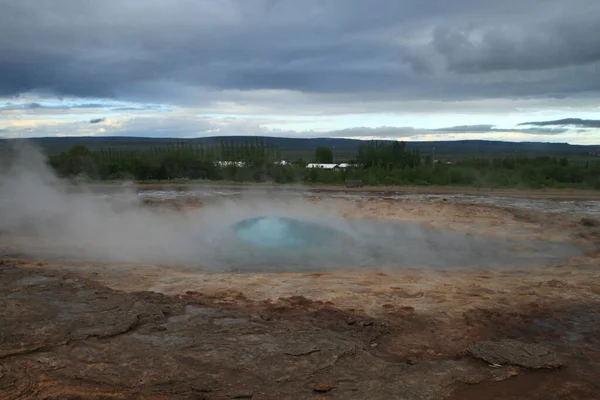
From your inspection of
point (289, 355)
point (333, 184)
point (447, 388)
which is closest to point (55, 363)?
point (289, 355)

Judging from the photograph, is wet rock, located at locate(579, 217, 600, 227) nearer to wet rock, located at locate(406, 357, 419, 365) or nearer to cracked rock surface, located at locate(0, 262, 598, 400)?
A: cracked rock surface, located at locate(0, 262, 598, 400)

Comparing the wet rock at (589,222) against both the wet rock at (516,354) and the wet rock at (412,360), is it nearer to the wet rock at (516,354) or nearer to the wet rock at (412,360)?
the wet rock at (516,354)

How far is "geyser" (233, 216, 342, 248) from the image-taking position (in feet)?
36.3

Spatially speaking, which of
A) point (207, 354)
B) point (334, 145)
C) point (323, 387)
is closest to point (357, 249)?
point (207, 354)

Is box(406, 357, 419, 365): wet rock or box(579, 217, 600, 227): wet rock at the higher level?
box(406, 357, 419, 365): wet rock

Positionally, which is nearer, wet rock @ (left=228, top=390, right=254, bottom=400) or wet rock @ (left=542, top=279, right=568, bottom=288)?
wet rock @ (left=228, top=390, right=254, bottom=400)

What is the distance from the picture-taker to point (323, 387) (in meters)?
4.30

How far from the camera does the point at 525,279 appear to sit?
8.13 metres

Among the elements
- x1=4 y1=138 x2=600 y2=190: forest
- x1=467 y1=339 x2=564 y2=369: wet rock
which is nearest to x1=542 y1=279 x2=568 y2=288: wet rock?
Result: x1=467 y1=339 x2=564 y2=369: wet rock

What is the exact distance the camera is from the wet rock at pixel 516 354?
4.88 m

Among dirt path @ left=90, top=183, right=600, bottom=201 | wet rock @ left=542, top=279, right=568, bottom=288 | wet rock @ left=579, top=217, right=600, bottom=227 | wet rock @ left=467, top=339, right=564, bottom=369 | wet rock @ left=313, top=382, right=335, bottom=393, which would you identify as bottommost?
dirt path @ left=90, top=183, right=600, bottom=201

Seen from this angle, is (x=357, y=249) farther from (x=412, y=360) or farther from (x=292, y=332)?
(x=412, y=360)

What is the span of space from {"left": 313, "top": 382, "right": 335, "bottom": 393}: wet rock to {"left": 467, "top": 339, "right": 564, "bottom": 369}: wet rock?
61.5 inches

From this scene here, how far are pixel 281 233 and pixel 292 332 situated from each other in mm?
5937
